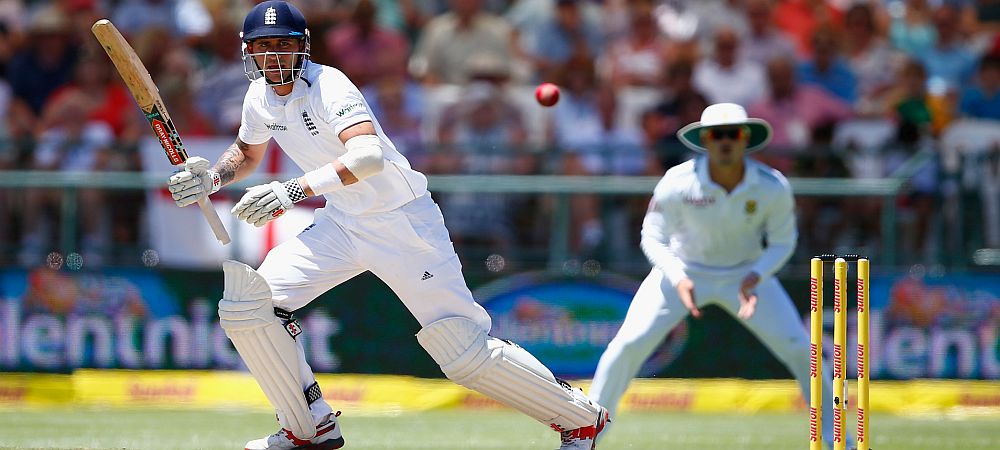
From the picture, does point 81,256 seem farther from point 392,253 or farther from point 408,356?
point 392,253

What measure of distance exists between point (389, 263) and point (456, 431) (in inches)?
111

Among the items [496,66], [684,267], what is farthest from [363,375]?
[684,267]

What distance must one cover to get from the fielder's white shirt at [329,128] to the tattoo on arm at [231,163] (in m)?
0.25

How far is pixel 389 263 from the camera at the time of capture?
6.25 metres

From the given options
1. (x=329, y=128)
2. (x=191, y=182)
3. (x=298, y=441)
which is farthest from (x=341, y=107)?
(x=298, y=441)

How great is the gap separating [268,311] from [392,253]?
1.91ft

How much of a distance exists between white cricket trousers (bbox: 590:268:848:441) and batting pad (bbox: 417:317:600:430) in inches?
40.8

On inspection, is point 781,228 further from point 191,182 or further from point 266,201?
point 191,182

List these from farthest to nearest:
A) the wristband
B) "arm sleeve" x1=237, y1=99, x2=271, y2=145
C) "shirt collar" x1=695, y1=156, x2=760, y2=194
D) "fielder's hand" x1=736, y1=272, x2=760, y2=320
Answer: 1. "shirt collar" x1=695, y1=156, x2=760, y2=194
2. "fielder's hand" x1=736, y1=272, x2=760, y2=320
3. "arm sleeve" x1=237, y1=99, x2=271, y2=145
4. the wristband

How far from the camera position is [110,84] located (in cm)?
1239

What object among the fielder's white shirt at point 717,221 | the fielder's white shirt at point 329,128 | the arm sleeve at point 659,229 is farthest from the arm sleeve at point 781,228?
the fielder's white shirt at point 329,128

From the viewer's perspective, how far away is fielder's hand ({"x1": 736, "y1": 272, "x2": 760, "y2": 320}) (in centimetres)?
735

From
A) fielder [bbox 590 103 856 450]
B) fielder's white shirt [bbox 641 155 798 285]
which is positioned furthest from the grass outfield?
fielder's white shirt [bbox 641 155 798 285]

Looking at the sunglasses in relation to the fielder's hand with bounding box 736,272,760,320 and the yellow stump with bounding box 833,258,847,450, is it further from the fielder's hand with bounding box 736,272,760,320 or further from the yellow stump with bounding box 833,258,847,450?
the yellow stump with bounding box 833,258,847,450
